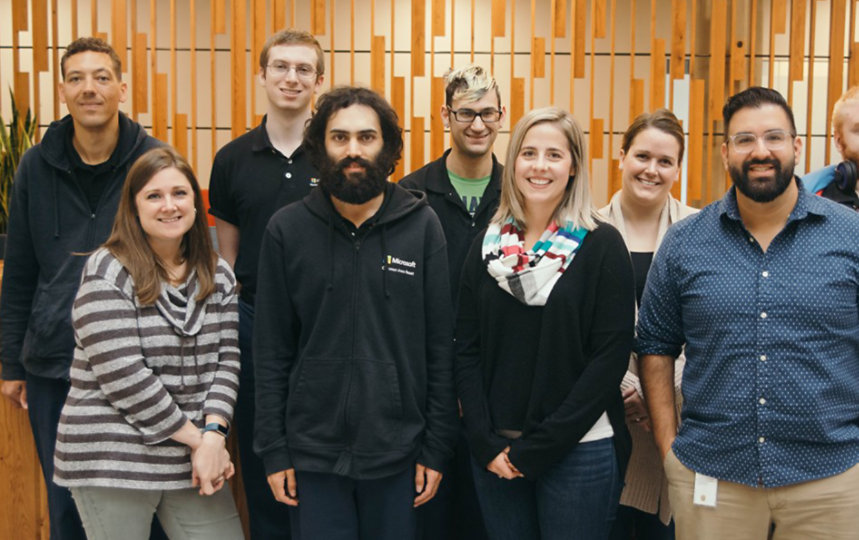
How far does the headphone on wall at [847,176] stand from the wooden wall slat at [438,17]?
226 centimetres

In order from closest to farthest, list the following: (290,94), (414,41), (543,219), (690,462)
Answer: (690,462), (543,219), (290,94), (414,41)

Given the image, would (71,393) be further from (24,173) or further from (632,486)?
(632,486)

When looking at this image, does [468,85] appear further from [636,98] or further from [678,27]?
[678,27]

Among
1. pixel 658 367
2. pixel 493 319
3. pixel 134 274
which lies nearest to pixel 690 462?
pixel 658 367

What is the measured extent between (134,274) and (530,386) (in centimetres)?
106

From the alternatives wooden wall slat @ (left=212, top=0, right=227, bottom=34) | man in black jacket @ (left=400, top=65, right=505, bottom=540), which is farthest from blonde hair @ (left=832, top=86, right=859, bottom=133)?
wooden wall slat @ (left=212, top=0, right=227, bottom=34)

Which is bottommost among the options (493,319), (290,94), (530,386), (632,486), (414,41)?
(632,486)

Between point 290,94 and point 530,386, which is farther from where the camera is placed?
point 290,94

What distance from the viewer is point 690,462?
6.45ft

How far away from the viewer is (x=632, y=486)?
7.98 feet

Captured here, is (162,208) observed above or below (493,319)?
above

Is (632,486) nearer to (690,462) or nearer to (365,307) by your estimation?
(690,462)

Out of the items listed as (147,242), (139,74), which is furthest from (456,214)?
(139,74)

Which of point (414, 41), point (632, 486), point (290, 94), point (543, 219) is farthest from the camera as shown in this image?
point (414, 41)
